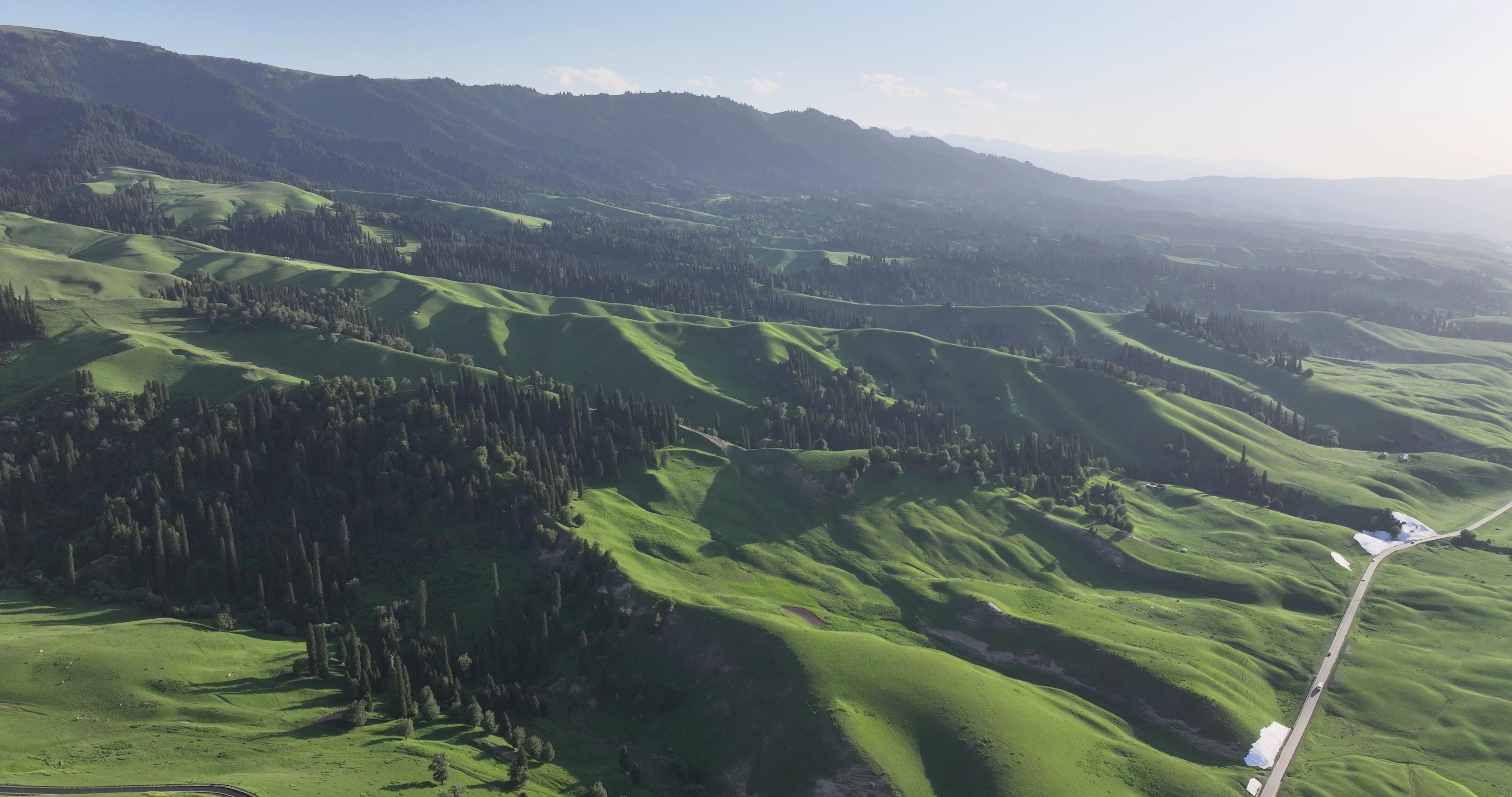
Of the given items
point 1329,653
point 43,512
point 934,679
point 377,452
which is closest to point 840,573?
point 934,679

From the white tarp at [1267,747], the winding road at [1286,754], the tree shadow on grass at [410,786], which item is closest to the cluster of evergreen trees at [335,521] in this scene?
the tree shadow on grass at [410,786]

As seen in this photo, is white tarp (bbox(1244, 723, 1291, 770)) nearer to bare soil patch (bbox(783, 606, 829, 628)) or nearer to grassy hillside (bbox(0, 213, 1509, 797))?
grassy hillside (bbox(0, 213, 1509, 797))

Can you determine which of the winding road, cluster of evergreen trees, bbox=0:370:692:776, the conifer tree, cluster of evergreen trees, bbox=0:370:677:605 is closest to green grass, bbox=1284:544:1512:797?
the winding road

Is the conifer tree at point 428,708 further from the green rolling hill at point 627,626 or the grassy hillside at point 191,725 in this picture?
the green rolling hill at point 627,626

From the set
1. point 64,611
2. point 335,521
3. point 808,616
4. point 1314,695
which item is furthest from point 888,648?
point 64,611

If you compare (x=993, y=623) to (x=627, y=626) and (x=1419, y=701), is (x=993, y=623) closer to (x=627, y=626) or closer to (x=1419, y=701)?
(x=627, y=626)

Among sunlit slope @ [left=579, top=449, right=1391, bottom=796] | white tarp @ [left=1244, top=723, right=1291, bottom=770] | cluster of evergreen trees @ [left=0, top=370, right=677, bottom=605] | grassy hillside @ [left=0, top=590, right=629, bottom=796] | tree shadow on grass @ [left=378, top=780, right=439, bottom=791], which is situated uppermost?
cluster of evergreen trees @ [left=0, top=370, right=677, bottom=605]
